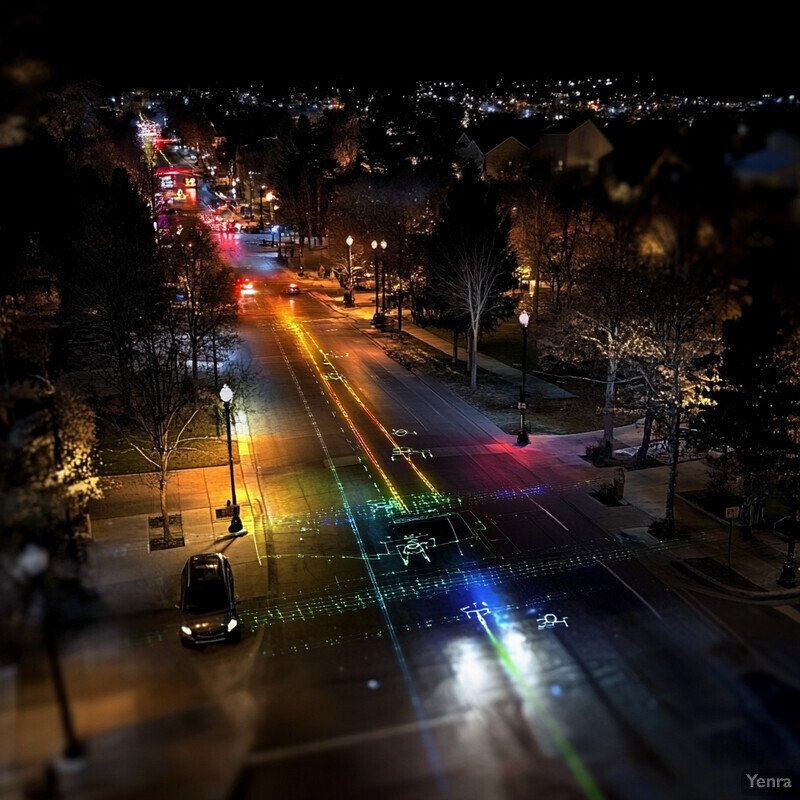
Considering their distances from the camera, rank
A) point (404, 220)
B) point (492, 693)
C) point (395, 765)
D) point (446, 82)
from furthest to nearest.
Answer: point (446, 82)
point (404, 220)
point (492, 693)
point (395, 765)

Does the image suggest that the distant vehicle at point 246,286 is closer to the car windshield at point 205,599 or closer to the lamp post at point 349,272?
the lamp post at point 349,272

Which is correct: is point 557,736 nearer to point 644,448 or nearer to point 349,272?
point 644,448

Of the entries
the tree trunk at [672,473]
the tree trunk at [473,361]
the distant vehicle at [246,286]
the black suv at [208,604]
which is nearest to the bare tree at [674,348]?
the tree trunk at [672,473]

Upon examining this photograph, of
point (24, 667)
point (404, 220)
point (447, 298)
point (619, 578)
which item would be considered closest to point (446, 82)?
point (404, 220)

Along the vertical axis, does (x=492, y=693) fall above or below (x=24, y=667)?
below

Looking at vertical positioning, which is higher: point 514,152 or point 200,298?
point 514,152

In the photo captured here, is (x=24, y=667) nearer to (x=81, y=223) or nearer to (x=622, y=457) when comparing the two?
(x=622, y=457)

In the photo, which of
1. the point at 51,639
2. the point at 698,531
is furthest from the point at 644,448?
the point at 51,639

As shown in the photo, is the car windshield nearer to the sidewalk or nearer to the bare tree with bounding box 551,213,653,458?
the sidewalk
